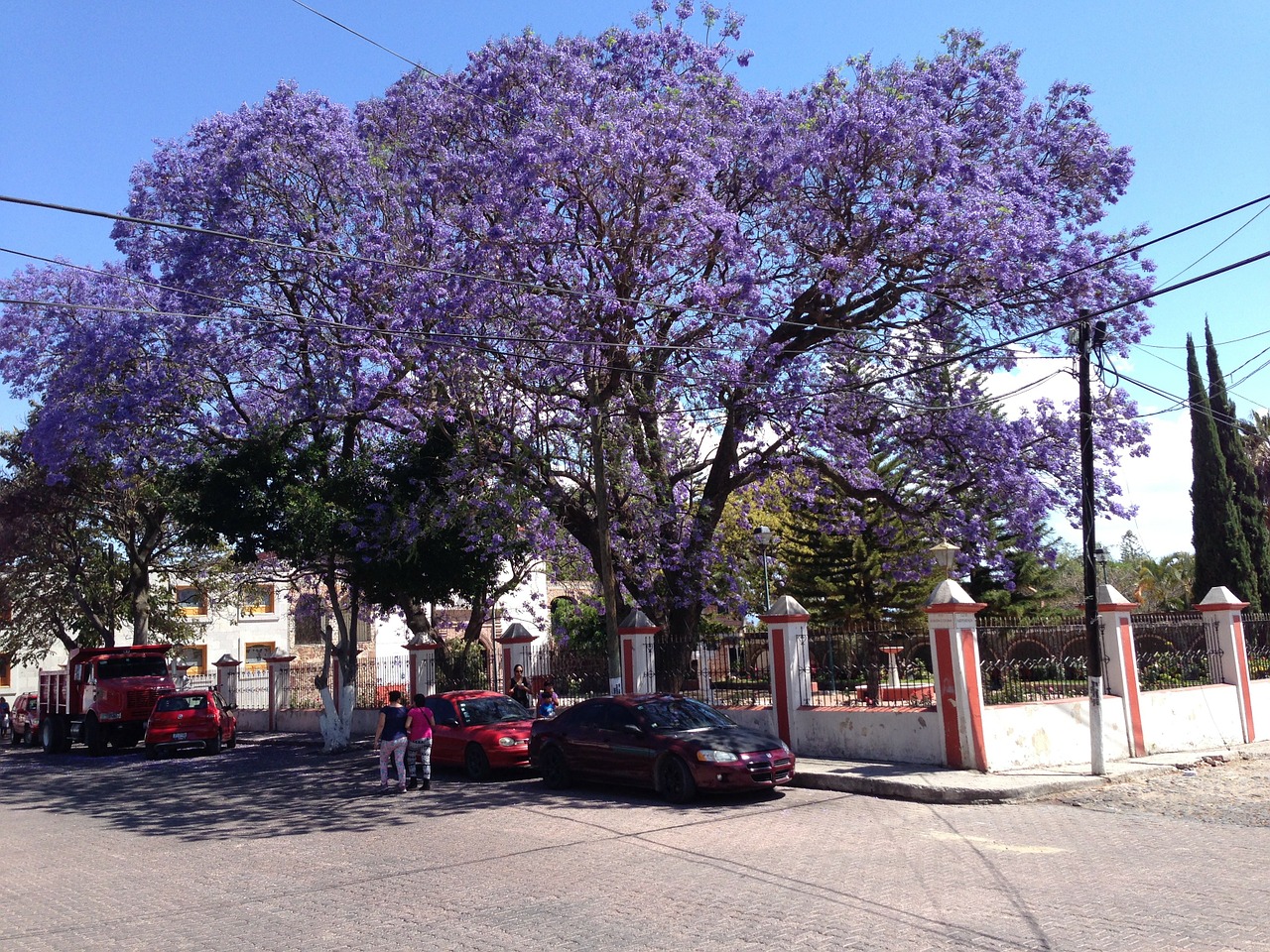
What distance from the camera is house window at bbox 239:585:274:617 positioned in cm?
3533

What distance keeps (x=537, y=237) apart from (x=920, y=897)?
1183 centimetres

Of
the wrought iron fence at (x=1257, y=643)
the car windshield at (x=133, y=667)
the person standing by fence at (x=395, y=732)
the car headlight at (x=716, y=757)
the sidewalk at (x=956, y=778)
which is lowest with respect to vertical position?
the sidewalk at (x=956, y=778)

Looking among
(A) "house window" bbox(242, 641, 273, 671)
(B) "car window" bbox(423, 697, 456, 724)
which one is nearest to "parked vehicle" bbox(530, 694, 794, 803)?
(B) "car window" bbox(423, 697, 456, 724)

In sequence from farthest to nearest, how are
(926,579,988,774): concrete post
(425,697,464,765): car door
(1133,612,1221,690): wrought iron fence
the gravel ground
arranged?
(1133,612,1221,690): wrought iron fence < (425,697,464,765): car door < (926,579,988,774): concrete post < the gravel ground

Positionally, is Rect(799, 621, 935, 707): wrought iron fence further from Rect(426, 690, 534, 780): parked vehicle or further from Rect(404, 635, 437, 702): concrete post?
Rect(404, 635, 437, 702): concrete post

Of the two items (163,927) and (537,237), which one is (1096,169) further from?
(163,927)

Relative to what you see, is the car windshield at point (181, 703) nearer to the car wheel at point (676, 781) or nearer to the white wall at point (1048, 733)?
the car wheel at point (676, 781)

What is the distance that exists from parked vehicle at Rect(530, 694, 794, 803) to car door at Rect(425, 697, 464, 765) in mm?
1737

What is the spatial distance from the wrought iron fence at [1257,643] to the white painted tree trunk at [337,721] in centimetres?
1816

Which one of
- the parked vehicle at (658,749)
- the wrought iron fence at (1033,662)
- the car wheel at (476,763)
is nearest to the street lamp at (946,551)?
the wrought iron fence at (1033,662)

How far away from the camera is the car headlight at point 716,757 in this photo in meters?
13.3

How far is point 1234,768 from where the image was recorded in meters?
15.5

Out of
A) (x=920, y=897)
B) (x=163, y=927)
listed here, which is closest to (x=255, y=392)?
(x=163, y=927)

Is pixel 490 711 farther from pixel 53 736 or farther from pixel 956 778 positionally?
pixel 53 736
